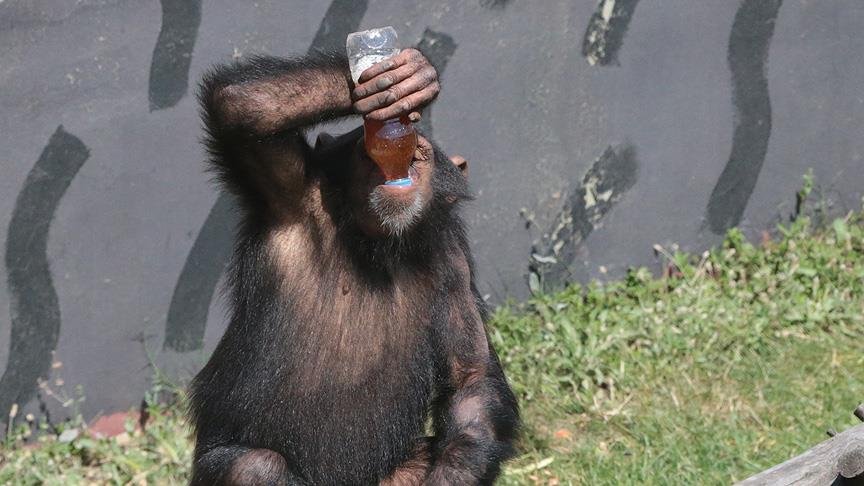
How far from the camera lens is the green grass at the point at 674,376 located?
536 centimetres

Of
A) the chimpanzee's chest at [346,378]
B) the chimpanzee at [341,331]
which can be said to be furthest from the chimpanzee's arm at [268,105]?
the chimpanzee's chest at [346,378]

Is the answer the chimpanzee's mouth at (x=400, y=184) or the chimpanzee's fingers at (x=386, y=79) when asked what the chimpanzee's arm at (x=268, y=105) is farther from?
the chimpanzee's mouth at (x=400, y=184)

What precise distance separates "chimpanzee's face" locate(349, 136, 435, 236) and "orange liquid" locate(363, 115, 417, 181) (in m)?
0.06

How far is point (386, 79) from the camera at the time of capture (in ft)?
11.4

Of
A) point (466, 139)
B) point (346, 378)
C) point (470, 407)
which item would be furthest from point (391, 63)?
point (466, 139)

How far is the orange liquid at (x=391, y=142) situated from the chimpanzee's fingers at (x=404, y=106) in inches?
4.9

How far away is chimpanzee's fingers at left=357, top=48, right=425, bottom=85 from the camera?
3508mm

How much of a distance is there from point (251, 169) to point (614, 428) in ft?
7.86

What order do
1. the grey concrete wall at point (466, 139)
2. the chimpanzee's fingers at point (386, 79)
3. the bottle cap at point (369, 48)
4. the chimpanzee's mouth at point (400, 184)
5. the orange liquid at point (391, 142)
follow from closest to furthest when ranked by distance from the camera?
the chimpanzee's fingers at point (386, 79)
the bottle cap at point (369, 48)
the orange liquid at point (391, 142)
the chimpanzee's mouth at point (400, 184)
the grey concrete wall at point (466, 139)

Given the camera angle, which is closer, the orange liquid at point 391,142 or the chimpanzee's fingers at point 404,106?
the chimpanzee's fingers at point 404,106

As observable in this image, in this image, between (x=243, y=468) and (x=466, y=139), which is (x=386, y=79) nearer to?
(x=243, y=468)

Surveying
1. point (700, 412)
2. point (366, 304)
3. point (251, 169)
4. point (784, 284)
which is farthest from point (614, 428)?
point (251, 169)

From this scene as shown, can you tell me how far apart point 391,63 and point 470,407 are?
125 cm

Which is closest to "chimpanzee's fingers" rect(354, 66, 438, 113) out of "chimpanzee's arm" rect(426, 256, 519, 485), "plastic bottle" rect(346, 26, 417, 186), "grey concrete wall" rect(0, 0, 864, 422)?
"plastic bottle" rect(346, 26, 417, 186)
